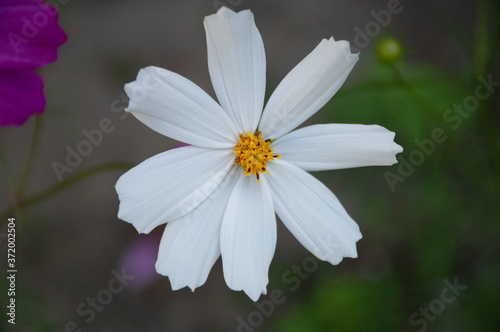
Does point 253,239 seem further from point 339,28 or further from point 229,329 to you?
point 339,28

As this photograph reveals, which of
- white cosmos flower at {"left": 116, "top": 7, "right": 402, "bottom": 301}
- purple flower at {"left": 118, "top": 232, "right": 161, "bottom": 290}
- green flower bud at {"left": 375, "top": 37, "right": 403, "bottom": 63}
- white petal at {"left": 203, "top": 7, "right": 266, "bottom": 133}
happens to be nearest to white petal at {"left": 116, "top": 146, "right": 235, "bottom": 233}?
white cosmos flower at {"left": 116, "top": 7, "right": 402, "bottom": 301}

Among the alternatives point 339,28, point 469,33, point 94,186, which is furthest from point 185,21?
point 469,33

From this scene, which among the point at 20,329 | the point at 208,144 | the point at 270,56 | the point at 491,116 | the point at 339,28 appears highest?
the point at 339,28

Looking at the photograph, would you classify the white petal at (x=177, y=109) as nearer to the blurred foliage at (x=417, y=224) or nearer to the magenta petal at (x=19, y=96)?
the magenta petal at (x=19, y=96)

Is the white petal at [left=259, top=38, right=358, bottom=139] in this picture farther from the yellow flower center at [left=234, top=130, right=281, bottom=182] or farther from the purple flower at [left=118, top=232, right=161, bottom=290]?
the purple flower at [left=118, top=232, right=161, bottom=290]

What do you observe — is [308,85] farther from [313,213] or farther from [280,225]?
[280,225]

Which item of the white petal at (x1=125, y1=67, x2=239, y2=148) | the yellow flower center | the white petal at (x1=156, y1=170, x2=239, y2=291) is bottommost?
the white petal at (x1=156, y1=170, x2=239, y2=291)
